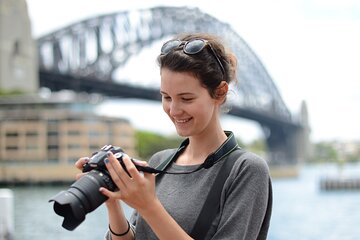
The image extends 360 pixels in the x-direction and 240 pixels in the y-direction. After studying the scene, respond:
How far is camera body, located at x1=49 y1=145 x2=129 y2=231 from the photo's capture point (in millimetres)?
1323

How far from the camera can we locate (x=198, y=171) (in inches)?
62.6

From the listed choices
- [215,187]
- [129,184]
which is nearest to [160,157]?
[215,187]

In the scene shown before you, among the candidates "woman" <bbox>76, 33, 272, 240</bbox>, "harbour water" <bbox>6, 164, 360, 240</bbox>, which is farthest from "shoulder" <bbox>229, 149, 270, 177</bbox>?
"harbour water" <bbox>6, 164, 360, 240</bbox>

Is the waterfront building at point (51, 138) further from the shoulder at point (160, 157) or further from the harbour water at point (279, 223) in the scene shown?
the shoulder at point (160, 157)

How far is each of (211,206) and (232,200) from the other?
1.9 inches

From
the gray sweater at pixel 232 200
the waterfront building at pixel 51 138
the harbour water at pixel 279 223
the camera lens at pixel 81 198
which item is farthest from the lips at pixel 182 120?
the waterfront building at pixel 51 138

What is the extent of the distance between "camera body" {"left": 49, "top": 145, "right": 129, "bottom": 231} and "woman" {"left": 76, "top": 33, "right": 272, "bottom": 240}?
61 mm

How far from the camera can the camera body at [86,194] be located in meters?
1.32

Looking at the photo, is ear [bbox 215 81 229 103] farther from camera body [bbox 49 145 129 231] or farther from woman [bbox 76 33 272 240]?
camera body [bbox 49 145 129 231]

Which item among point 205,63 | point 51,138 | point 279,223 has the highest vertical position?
point 205,63

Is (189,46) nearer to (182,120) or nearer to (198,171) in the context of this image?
(182,120)

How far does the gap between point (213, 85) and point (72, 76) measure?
4962 centimetres

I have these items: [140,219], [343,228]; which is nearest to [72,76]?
[343,228]

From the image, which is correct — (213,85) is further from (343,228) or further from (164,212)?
(343,228)
